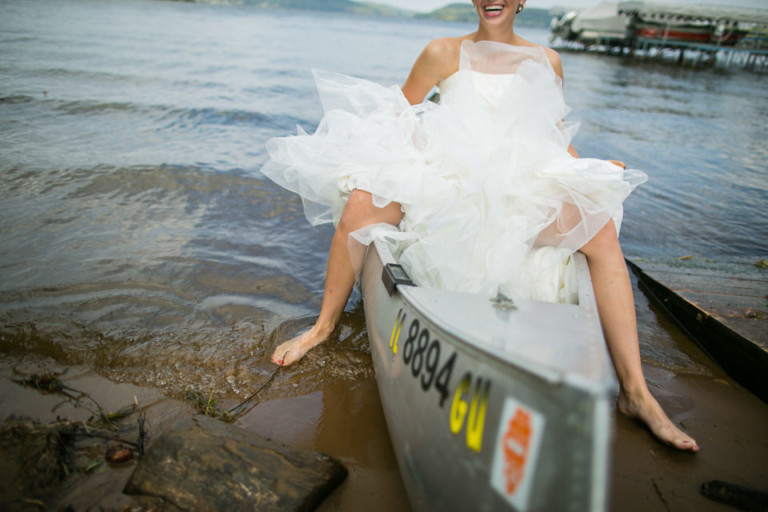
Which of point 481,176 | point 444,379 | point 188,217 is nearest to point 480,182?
point 481,176

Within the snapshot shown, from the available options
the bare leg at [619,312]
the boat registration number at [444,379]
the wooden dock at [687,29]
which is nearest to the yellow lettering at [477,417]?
the boat registration number at [444,379]

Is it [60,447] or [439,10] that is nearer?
[60,447]

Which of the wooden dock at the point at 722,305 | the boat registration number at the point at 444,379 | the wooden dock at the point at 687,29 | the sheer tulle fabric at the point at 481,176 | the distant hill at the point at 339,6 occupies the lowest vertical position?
the wooden dock at the point at 722,305

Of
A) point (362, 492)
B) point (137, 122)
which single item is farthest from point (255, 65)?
point (362, 492)

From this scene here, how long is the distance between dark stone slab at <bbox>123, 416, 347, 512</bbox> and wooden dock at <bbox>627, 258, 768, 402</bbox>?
2299 mm

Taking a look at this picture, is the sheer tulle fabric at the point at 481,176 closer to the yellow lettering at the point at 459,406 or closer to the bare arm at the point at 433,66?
the bare arm at the point at 433,66

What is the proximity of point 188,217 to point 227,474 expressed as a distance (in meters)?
3.16

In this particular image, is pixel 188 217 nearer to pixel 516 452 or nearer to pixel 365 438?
pixel 365 438

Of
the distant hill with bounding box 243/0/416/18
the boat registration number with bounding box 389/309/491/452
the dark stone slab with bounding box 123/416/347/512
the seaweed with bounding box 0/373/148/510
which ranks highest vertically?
the distant hill with bounding box 243/0/416/18

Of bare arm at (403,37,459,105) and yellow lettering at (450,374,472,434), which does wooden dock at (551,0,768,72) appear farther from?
yellow lettering at (450,374,472,434)

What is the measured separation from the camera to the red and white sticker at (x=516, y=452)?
839 mm

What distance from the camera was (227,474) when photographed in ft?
4.96

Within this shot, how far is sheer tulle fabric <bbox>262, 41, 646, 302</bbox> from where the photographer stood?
6.13 ft

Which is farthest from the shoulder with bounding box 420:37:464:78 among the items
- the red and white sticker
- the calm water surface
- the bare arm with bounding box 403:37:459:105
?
the red and white sticker
